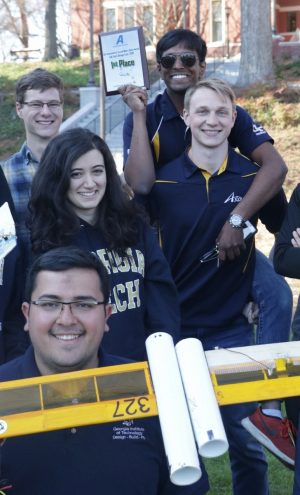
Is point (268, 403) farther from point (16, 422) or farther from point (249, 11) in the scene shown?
point (249, 11)

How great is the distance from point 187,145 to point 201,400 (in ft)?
8.51

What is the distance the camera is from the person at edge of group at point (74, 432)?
2.98 m

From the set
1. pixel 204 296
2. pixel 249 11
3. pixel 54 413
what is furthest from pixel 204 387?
pixel 249 11

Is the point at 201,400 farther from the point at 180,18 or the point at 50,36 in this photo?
the point at 50,36

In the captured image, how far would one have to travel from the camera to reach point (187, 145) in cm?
503

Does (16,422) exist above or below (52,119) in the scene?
below

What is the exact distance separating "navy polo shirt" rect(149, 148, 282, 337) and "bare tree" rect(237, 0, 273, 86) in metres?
19.1

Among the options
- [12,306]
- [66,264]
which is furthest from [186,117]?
[66,264]

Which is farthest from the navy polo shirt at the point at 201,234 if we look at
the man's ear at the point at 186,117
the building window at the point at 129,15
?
the building window at the point at 129,15

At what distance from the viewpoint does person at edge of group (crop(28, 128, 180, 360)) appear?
4.23 m

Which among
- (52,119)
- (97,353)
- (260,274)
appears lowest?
(260,274)

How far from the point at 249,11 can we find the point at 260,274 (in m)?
19.7

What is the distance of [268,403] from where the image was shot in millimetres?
4258

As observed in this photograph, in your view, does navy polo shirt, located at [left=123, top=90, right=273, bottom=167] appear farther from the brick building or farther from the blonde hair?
the brick building
